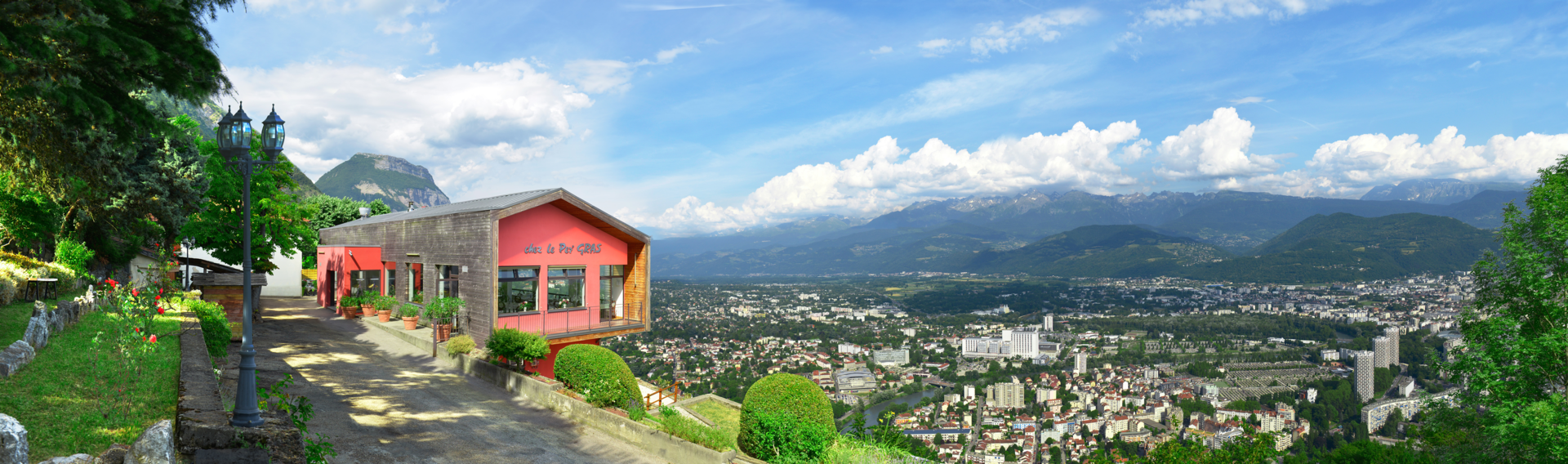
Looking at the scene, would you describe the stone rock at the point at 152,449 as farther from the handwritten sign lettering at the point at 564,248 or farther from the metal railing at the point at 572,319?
the handwritten sign lettering at the point at 564,248

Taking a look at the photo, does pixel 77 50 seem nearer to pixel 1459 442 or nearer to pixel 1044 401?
pixel 1459 442

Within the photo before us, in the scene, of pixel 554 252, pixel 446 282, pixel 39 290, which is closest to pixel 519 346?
pixel 554 252

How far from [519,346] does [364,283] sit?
593 inches

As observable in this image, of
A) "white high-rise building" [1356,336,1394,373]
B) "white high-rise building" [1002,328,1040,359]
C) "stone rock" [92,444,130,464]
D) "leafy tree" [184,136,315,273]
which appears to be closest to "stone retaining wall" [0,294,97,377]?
"stone rock" [92,444,130,464]

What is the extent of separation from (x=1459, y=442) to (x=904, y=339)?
231 ft

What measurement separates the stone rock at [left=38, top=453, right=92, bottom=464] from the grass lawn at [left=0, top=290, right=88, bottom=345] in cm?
545

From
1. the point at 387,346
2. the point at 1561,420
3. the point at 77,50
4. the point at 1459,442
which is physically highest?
the point at 77,50

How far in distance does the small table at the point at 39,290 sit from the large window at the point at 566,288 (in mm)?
10107

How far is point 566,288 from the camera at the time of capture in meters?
19.0

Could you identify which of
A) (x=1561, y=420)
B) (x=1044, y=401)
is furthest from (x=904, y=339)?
(x=1561, y=420)

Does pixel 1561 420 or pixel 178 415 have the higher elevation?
pixel 178 415

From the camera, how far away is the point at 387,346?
1811 centimetres

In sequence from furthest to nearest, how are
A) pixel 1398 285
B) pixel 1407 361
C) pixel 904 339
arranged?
pixel 1398 285 → pixel 904 339 → pixel 1407 361

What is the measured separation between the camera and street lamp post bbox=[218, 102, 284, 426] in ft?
21.9
